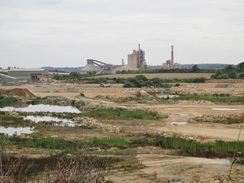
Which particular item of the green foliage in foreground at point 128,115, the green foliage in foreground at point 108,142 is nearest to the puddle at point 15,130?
the green foliage in foreground at point 108,142

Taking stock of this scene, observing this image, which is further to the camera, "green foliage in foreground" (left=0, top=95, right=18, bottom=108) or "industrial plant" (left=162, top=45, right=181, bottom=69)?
"industrial plant" (left=162, top=45, right=181, bottom=69)

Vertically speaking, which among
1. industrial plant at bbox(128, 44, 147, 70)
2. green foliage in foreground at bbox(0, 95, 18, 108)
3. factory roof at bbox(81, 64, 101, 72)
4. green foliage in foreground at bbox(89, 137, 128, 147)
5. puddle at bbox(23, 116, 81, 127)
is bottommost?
puddle at bbox(23, 116, 81, 127)

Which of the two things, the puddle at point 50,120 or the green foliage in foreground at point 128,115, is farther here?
the green foliage in foreground at point 128,115

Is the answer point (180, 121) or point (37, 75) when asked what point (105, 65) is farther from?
point (180, 121)

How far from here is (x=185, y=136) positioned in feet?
65.0

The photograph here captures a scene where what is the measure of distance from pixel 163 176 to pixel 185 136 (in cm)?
842

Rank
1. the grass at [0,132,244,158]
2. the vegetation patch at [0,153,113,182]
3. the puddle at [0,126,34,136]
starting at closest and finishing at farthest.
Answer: the vegetation patch at [0,153,113,182] < the grass at [0,132,244,158] < the puddle at [0,126,34,136]

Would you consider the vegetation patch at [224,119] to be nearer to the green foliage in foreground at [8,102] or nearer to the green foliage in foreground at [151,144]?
the green foliage in foreground at [151,144]

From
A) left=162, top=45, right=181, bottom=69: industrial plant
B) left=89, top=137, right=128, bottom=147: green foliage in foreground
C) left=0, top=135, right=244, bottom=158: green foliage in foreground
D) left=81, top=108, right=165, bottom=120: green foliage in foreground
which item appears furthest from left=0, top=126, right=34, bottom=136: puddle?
left=162, top=45, right=181, bottom=69: industrial plant

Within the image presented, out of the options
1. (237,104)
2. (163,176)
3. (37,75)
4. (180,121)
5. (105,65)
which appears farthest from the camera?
(105,65)

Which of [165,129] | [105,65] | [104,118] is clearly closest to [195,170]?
[165,129]

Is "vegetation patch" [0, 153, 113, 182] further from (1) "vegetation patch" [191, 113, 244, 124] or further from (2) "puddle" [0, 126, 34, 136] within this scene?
(1) "vegetation patch" [191, 113, 244, 124]

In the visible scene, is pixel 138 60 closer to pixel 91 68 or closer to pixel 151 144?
pixel 91 68

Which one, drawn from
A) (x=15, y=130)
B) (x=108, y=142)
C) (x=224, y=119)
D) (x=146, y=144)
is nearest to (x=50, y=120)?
(x=15, y=130)
